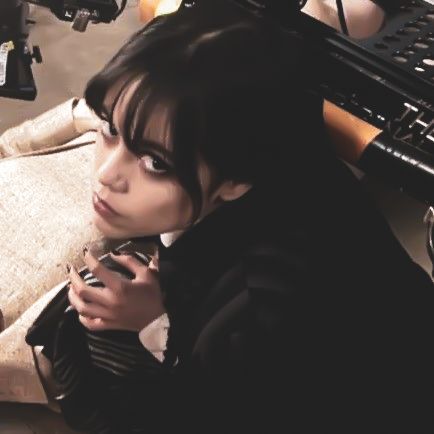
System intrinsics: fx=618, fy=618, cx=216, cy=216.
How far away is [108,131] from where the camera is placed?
1.90ft

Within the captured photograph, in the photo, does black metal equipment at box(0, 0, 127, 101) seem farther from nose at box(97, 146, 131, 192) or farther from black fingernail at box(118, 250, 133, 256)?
nose at box(97, 146, 131, 192)

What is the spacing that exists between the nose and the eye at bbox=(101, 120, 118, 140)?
0.05 ft

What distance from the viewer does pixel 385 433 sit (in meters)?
0.70

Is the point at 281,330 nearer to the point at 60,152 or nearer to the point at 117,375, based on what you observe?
the point at 117,375

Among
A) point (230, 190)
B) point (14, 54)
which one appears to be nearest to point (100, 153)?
point (230, 190)

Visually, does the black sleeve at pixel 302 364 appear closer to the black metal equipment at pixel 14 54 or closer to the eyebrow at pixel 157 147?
the eyebrow at pixel 157 147

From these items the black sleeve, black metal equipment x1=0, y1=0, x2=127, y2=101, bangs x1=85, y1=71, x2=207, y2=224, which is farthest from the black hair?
black metal equipment x1=0, y1=0, x2=127, y2=101

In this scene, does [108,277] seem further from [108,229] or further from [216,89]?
[216,89]

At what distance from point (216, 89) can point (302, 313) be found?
0.22 m

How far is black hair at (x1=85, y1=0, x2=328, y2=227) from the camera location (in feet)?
1.68

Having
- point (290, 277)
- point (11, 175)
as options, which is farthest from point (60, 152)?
point (290, 277)

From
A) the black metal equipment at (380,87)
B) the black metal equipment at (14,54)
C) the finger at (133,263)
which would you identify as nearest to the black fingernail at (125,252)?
the finger at (133,263)

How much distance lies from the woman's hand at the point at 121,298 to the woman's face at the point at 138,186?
7 centimetres

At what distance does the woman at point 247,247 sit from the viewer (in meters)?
0.52
